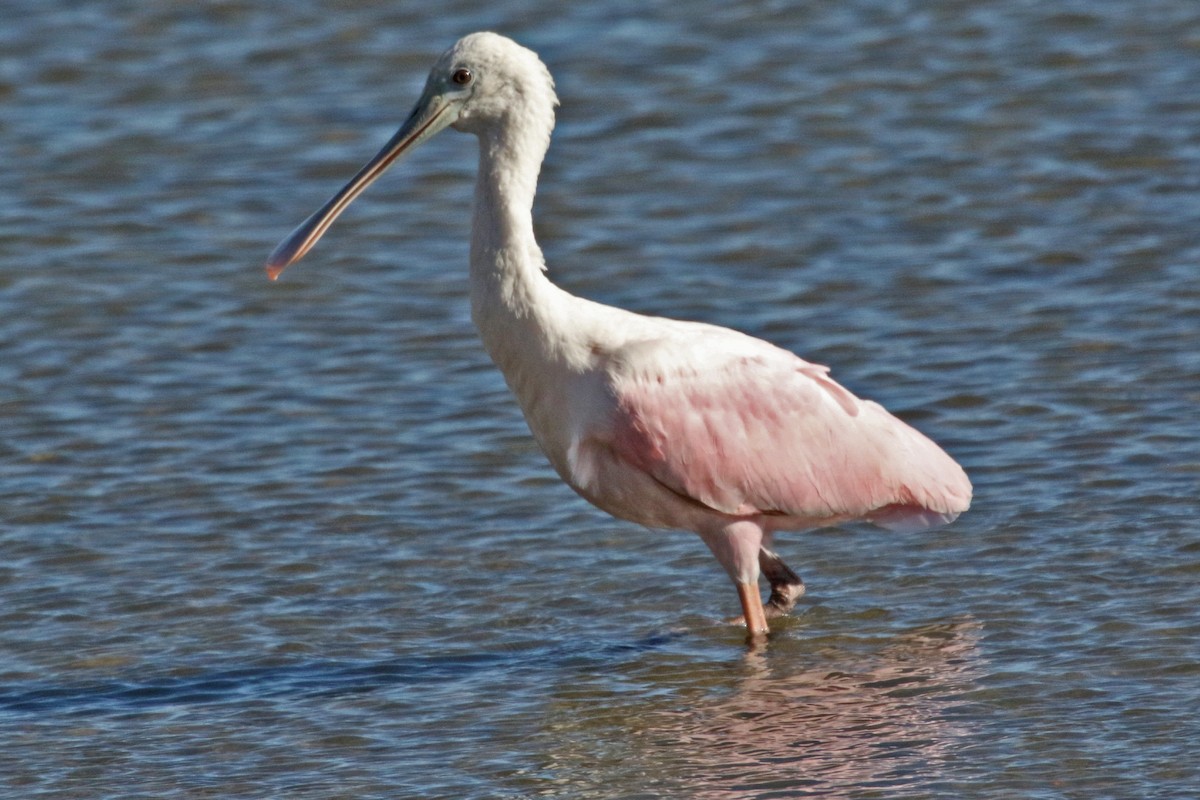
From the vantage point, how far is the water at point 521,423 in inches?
296

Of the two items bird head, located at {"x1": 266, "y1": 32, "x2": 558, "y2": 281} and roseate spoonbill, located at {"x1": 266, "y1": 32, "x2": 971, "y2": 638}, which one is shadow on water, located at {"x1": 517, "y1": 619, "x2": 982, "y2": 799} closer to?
roseate spoonbill, located at {"x1": 266, "y1": 32, "x2": 971, "y2": 638}

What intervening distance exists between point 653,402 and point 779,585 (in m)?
1.01

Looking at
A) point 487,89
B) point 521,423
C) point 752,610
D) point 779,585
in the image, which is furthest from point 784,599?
point 521,423

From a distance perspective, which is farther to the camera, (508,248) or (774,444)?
(774,444)

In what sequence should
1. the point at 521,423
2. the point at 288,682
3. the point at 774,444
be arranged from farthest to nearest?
1. the point at 521,423
2. the point at 774,444
3. the point at 288,682

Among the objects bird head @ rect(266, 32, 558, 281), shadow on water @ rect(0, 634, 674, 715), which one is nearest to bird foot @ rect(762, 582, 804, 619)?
shadow on water @ rect(0, 634, 674, 715)

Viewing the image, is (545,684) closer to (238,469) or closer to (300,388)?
(238,469)

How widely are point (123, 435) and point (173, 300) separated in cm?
179

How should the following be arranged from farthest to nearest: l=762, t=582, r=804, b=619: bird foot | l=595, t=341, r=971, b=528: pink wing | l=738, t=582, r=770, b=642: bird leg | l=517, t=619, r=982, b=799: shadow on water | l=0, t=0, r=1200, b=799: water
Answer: l=762, t=582, r=804, b=619: bird foot
l=738, t=582, r=770, b=642: bird leg
l=595, t=341, r=971, b=528: pink wing
l=0, t=0, r=1200, b=799: water
l=517, t=619, r=982, b=799: shadow on water

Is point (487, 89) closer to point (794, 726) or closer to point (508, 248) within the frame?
point (508, 248)

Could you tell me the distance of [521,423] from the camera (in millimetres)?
10672

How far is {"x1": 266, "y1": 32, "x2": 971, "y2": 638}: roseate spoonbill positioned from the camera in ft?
26.0

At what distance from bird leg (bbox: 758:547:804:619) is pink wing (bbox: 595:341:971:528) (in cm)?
25

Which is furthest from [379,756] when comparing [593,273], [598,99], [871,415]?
[598,99]
